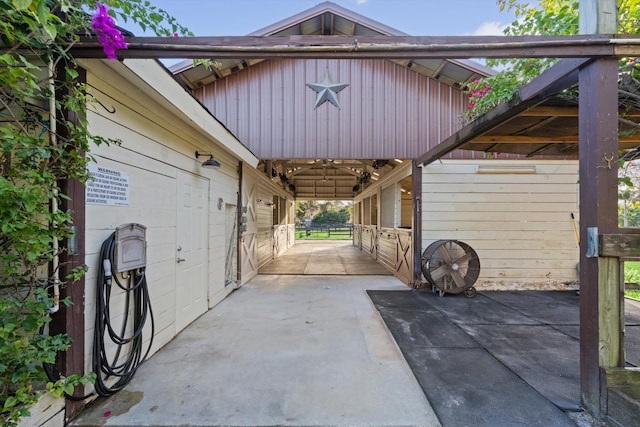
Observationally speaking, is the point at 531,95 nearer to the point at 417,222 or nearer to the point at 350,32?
the point at 417,222

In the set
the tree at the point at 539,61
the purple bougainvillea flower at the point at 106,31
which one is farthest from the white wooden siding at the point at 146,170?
the tree at the point at 539,61

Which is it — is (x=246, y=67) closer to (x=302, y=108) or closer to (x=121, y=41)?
(x=302, y=108)

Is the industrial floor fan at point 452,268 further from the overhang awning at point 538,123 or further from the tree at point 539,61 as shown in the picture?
the tree at point 539,61

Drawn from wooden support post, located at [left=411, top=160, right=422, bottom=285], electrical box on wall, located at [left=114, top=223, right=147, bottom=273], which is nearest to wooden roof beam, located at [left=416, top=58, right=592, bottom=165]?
wooden support post, located at [left=411, top=160, right=422, bottom=285]

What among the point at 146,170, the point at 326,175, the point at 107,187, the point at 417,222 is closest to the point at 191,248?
the point at 146,170

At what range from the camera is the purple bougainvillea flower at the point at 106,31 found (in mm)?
1578

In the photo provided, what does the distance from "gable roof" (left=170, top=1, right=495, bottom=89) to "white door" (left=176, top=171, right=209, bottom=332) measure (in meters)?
2.62

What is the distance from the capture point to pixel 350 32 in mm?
5715

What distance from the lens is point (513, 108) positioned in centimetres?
263

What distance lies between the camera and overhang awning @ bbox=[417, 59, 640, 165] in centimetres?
219

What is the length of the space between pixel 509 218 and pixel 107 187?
6.45 metres

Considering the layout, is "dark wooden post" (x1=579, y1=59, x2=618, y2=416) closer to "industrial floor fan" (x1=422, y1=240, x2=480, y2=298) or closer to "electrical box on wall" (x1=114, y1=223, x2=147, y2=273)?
"industrial floor fan" (x1=422, y1=240, x2=480, y2=298)

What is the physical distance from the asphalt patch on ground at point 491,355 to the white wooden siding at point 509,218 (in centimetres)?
86

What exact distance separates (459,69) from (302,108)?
120 inches
